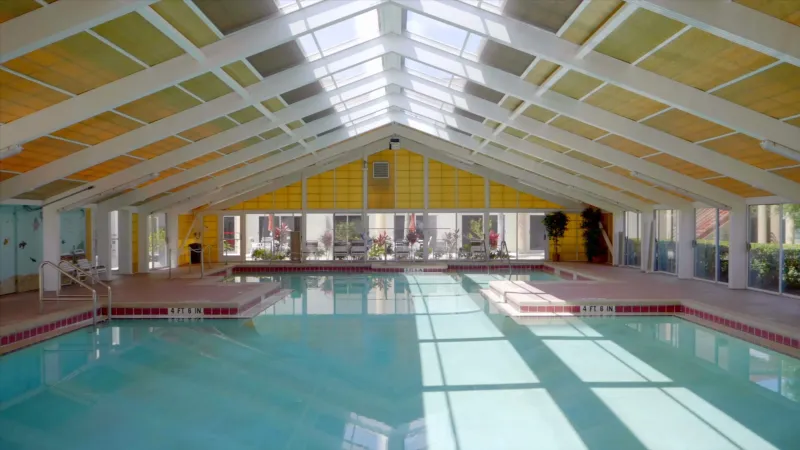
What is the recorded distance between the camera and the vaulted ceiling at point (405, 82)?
566 cm

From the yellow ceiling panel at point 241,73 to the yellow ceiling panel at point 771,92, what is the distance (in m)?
5.99

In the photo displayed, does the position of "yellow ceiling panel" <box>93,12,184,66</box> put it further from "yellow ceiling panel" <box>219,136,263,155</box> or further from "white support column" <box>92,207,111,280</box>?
"white support column" <box>92,207,111,280</box>

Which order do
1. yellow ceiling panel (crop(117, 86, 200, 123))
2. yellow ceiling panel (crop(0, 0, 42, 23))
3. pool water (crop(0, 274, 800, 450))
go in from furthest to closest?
yellow ceiling panel (crop(117, 86, 200, 123)) < yellow ceiling panel (crop(0, 0, 42, 23)) < pool water (crop(0, 274, 800, 450))

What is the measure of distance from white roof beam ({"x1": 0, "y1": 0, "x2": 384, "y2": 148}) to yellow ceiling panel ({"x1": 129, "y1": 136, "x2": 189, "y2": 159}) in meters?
3.28

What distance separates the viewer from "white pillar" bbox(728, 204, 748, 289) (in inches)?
440

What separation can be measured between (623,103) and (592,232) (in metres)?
10.7

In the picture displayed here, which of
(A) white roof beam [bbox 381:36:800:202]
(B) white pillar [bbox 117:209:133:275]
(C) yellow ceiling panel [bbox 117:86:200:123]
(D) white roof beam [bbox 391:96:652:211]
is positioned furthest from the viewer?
(B) white pillar [bbox 117:209:133:275]

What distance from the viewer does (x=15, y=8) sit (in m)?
4.89

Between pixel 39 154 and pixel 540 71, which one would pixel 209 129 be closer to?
pixel 39 154

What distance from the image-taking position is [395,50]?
365 inches

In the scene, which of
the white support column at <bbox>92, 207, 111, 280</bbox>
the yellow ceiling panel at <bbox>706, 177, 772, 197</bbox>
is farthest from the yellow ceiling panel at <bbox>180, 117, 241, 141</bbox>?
the yellow ceiling panel at <bbox>706, 177, 772, 197</bbox>

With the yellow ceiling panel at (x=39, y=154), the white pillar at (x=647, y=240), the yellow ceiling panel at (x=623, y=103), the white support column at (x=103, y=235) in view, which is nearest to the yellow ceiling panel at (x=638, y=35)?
the yellow ceiling panel at (x=623, y=103)

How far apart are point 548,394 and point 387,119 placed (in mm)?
12339

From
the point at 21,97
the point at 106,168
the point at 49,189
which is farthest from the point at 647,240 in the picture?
the point at 21,97
